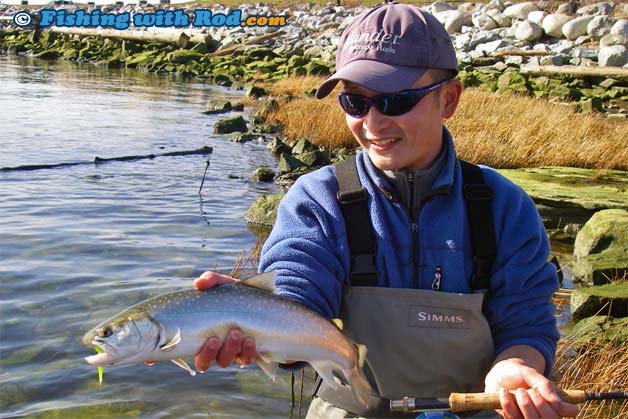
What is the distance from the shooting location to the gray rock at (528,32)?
37.2 m

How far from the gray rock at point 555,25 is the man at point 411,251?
36.8 meters

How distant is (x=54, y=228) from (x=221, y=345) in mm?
7911

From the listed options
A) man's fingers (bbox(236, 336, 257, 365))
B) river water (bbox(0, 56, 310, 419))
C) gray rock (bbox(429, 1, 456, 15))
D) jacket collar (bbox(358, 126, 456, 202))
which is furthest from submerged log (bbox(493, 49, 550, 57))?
man's fingers (bbox(236, 336, 257, 365))

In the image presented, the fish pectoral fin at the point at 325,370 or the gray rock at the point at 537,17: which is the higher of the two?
the gray rock at the point at 537,17

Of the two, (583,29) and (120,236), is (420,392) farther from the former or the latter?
(583,29)

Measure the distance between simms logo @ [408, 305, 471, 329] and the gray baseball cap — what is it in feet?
2.98

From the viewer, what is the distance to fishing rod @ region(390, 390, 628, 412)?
9.62 feet

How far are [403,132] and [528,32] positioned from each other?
36192 millimetres

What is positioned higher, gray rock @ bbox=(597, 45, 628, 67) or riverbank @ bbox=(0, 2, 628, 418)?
gray rock @ bbox=(597, 45, 628, 67)

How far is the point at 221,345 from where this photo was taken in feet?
9.30

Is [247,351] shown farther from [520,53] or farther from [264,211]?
[520,53]

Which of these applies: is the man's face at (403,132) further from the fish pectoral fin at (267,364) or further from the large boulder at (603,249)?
the large boulder at (603,249)

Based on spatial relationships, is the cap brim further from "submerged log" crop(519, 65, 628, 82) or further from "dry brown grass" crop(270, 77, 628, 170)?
"submerged log" crop(519, 65, 628, 82)

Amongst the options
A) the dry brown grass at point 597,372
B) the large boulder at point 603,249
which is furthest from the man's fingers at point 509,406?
the large boulder at point 603,249
